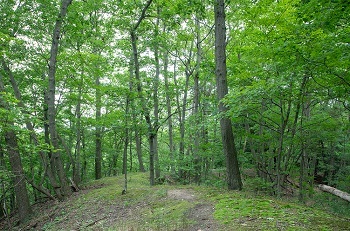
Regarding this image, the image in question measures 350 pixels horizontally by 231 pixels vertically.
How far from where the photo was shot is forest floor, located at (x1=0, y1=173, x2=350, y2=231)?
3.84 metres

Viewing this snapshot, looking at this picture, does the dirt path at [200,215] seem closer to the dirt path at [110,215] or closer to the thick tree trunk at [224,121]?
the dirt path at [110,215]

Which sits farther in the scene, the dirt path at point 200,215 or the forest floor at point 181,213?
the dirt path at point 200,215

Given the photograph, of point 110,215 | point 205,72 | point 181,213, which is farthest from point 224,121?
point 110,215

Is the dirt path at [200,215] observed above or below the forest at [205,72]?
below

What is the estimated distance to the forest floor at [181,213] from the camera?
3836 mm

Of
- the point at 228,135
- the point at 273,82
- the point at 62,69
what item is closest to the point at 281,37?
the point at 273,82

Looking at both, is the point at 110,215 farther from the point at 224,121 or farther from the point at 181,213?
the point at 224,121

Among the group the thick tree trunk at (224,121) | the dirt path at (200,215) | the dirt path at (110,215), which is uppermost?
the thick tree trunk at (224,121)

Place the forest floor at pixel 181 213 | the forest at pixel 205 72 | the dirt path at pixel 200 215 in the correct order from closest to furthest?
the forest floor at pixel 181 213 → the dirt path at pixel 200 215 → the forest at pixel 205 72

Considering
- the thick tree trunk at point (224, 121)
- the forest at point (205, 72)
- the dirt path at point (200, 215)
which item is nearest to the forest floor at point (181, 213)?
the dirt path at point (200, 215)

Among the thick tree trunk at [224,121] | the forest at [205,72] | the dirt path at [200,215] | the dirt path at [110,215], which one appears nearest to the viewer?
the dirt path at [200,215]

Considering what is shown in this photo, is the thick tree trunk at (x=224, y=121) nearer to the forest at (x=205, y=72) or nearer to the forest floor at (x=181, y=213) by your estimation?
the forest at (x=205, y=72)

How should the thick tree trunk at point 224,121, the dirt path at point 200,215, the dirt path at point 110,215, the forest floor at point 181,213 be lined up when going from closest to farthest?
the forest floor at point 181,213, the dirt path at point 200,215, the dirt path at point 110,215, the thick tree trunk at point 224,121

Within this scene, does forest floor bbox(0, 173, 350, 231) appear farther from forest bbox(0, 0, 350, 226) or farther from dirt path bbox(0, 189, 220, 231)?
forest bbox(0, 0, 350, 226)
